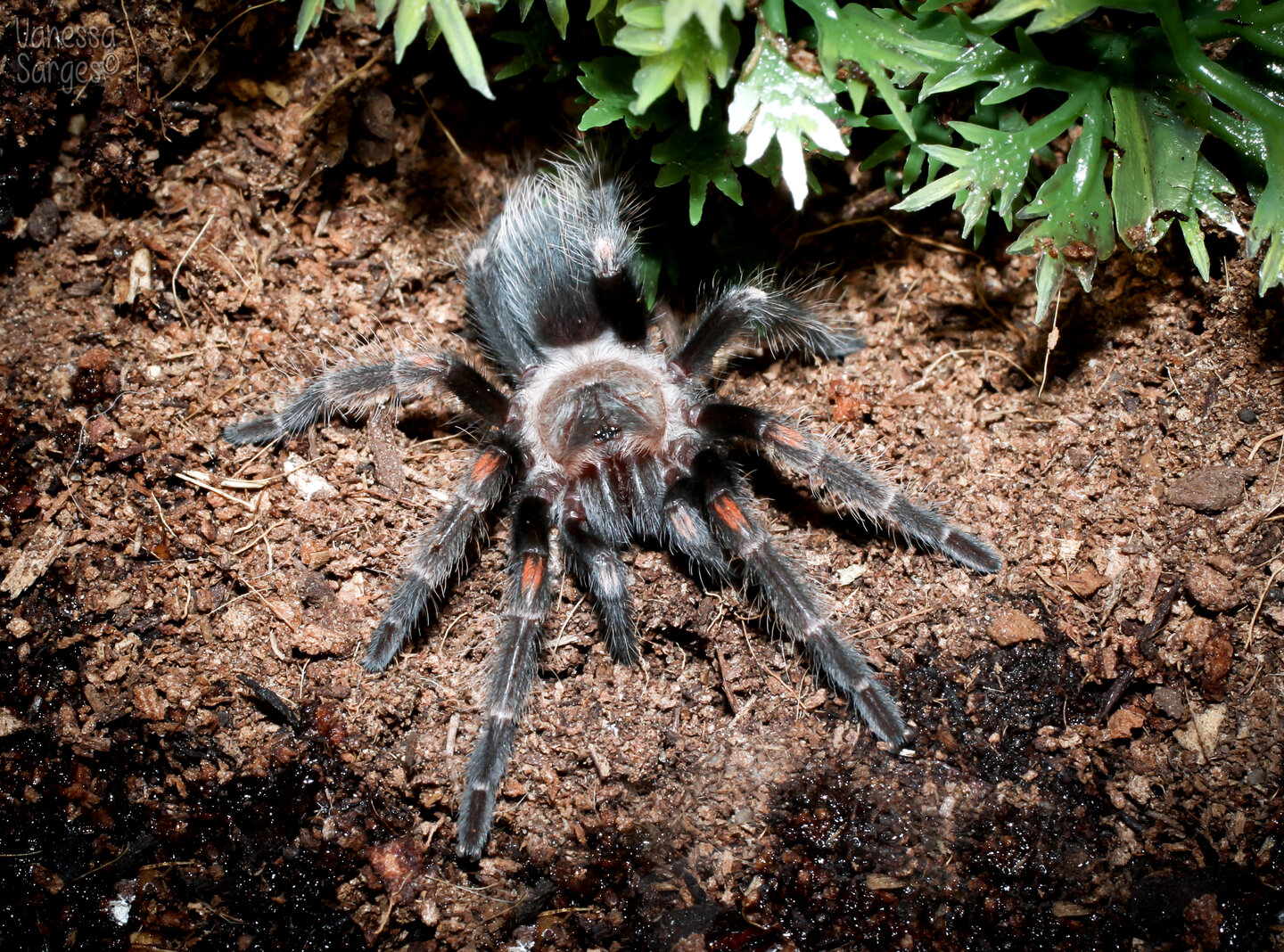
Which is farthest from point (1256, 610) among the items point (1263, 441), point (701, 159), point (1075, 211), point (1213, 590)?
point (701, 159)

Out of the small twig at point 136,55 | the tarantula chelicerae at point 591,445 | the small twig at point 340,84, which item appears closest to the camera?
the tarantula chelicerae at point 591,445

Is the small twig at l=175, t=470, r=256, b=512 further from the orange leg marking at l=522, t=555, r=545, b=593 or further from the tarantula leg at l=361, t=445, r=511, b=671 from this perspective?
the orange leg marking at l=522, t=555, r=545, b=593

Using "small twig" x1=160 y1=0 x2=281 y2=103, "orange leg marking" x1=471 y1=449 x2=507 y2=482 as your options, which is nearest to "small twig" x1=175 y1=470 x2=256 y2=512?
"orange leg marking" x1=471 y1=449 x2=507 y2=482

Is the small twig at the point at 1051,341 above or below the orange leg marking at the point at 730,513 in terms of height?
above

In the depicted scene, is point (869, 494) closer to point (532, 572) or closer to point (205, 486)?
point (532, 572)

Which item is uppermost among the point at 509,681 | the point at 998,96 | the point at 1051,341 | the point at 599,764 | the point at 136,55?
the point at 998,96

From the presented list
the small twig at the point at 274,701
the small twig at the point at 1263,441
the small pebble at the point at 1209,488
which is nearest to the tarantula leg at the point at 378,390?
the small twig at the point at 274,701

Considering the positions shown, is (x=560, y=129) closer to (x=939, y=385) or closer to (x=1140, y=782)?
(x=939, y=385)

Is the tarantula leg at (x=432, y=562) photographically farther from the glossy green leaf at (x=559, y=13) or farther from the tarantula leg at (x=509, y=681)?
the glossy green leaf at (x=559, y=13)
